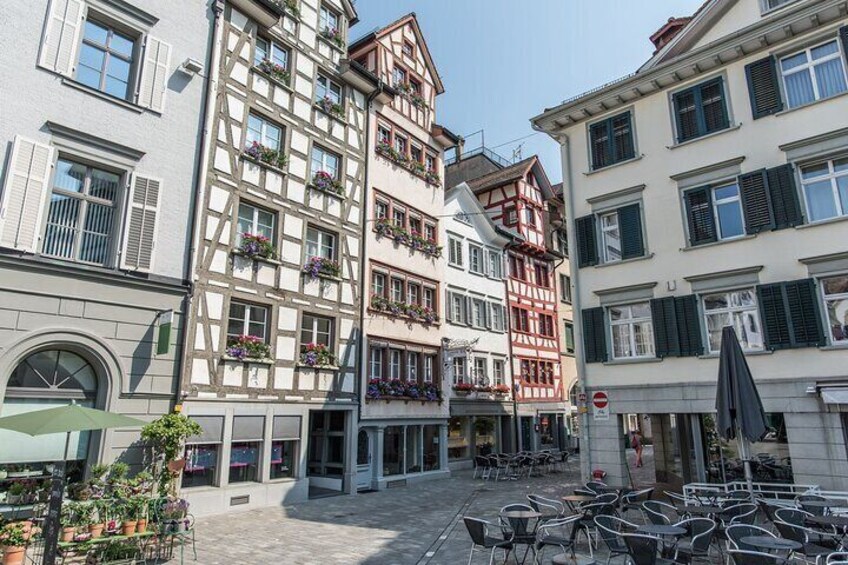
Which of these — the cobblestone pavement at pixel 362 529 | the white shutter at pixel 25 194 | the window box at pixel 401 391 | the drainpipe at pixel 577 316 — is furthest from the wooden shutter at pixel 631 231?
the white shutter at pixel 25 194

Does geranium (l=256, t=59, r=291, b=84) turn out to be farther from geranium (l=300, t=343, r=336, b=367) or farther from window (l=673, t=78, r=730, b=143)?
window (l=673, t=78, r=730, b=143)

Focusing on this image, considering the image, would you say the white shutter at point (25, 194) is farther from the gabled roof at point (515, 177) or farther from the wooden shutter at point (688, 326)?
the gabled roof at point (515, 177)

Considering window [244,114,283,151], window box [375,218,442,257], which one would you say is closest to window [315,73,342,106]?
window [244,114,283,151]

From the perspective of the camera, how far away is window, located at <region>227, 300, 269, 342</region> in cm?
1456

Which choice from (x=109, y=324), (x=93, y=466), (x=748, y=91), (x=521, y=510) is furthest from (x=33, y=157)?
(x=748, y=91)

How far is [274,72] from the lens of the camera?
Answer: 1661 cm

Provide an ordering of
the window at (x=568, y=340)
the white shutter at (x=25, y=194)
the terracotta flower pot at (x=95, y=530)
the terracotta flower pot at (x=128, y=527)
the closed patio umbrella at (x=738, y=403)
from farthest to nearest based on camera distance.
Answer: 1. the window at (x=568, y=340)
2. the white shutter at (x=25, y=194)
3. the closed patio umbrella at (x=738, y=403)
4. the terracotta flower pot at (x=128, y=527)
5. the terracotta flower pot at (x=95, y=530)

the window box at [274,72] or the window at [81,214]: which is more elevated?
the window box at [274,72]

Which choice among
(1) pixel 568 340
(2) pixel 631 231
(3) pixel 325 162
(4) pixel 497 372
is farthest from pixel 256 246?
(1) pixel 568 340

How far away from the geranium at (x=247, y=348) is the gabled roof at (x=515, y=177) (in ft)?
58.1

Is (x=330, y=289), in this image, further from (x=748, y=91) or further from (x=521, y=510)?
(x=748, y=91)

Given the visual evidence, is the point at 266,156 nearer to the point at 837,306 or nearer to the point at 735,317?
the point at 735,317

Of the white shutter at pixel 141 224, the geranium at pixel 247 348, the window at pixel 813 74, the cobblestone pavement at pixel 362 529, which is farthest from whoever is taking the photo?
the geranium at pixel 247 348

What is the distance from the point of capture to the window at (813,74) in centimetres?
1373
